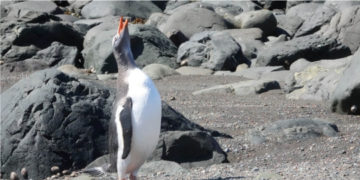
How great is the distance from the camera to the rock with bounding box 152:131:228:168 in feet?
28.3

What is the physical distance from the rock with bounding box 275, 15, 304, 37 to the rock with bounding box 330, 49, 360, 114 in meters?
15.5

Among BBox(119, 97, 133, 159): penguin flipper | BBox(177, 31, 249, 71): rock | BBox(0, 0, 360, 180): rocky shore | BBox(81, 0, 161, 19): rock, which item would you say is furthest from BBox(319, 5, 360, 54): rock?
BBox(119, 97, 133, 159): penguin flipper

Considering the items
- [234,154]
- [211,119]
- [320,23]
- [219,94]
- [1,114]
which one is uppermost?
[1,114]

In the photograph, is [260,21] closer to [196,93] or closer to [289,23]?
[289,23]

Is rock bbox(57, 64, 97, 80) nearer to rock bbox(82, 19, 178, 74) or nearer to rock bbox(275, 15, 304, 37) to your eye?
rock bbox(82, 19, 178, 74)

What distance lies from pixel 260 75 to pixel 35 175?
10.5 meters

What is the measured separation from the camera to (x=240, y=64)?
2075 cm

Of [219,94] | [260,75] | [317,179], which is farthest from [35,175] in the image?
[260,75]

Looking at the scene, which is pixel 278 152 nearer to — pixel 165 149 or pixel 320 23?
pixel 165 149

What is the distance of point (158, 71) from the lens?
1814cm

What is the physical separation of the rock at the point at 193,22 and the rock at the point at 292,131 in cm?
1365

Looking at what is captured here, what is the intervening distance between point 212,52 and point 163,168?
12652 mm

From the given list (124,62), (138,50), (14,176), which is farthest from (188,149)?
(138,50)

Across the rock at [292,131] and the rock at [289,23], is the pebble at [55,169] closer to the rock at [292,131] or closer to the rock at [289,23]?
the rock at [292,131]
